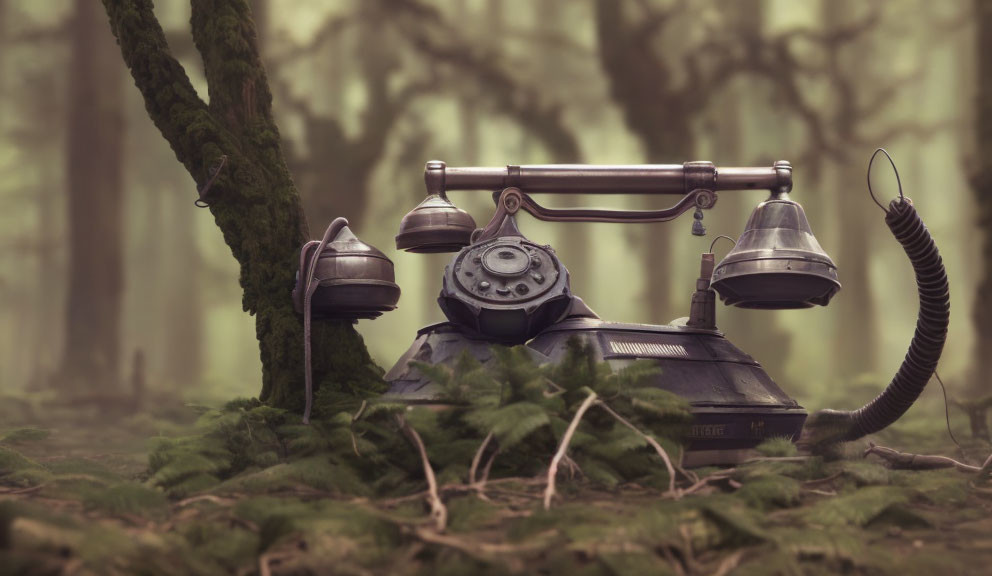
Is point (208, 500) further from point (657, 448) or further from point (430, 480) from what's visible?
point (657, 448)

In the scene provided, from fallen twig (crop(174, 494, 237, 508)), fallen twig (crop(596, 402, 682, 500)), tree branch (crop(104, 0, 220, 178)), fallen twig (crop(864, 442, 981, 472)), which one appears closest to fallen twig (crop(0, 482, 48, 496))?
fallen twig (crop(174, 494, 237, 508))

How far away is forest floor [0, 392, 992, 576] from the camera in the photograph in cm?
269

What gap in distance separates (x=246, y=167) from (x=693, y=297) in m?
3.12

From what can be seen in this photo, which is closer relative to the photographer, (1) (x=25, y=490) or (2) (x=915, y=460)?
(1) (x=25, y=490)

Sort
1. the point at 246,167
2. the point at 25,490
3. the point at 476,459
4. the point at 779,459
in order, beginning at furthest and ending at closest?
the point at 246,167 < the point at 779,459 < the point at 25,490 < the point at 476,459

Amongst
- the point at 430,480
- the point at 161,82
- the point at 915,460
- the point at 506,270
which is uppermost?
the point at 161,82

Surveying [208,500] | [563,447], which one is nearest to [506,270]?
[563,447]

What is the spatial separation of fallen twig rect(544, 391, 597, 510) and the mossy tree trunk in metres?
1.95

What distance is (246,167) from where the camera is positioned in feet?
19.1

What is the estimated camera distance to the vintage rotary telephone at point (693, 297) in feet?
16.3

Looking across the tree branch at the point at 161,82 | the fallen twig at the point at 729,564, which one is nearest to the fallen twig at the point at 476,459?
the fallen twig at the point at 729,564

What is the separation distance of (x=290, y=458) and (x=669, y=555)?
229cm

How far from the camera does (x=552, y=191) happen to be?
584 centimetres

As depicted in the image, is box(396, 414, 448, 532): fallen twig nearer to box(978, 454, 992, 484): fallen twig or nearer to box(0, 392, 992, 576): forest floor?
box(0, 392, 992, 576): forest floor
